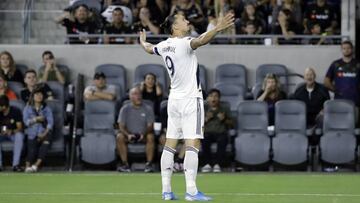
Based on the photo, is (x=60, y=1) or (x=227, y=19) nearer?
(x=227, y=19)

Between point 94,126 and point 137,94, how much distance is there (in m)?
1.22

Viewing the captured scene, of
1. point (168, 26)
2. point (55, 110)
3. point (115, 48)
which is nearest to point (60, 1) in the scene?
point (115, 48)

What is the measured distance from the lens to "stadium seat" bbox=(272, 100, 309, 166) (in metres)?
20.2

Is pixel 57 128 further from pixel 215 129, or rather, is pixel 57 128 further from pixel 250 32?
pixel 250 32

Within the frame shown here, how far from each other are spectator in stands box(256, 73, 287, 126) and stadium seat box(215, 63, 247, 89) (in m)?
1.04

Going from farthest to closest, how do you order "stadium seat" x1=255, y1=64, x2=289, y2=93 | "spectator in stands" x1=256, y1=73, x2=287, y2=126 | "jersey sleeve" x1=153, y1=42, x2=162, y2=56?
"stadium seat" x1=255, y1=64, x2=289, y2=93 < "spectator in stands" x1=256, y1=73, x2=287, y2=126 < "jersey sleeve" x1=153, y1=42, x2=162, y2=56

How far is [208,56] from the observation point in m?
22.7

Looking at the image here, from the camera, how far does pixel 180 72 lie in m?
13.3

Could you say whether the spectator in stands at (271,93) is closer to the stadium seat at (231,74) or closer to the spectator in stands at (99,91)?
the stadium seat at (231,74)

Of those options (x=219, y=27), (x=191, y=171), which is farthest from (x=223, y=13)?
(x=219, y=27)

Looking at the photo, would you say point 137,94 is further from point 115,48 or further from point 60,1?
point 60,1

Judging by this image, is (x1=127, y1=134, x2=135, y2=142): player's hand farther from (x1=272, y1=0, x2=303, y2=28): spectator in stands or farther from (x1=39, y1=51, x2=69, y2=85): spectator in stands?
(x1=272, y1=0, x2=303, y2=28): spectator in stands

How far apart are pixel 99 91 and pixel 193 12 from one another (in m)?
3.19

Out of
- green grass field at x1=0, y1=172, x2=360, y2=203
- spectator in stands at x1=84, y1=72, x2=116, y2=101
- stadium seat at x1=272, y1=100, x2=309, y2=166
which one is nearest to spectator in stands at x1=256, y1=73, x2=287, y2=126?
stadium seat at x1=272, y1=100, x2=309, y2=166
